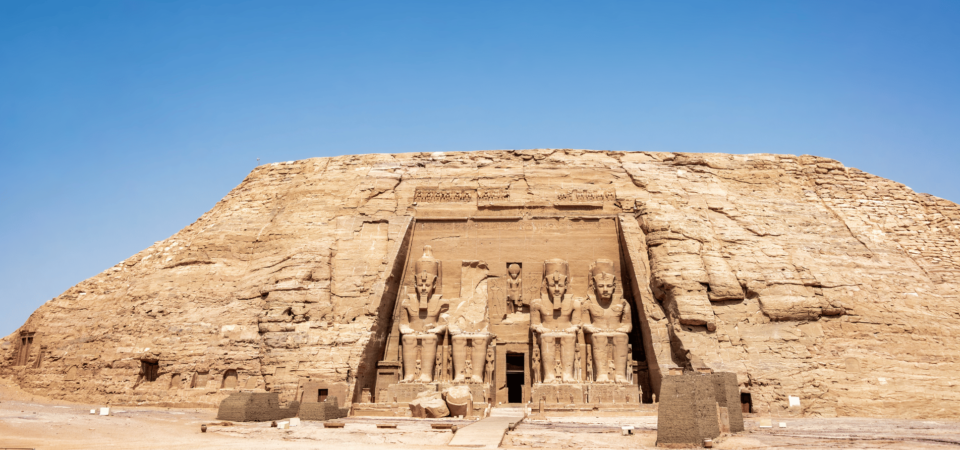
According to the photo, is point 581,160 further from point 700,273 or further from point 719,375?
point 719,375

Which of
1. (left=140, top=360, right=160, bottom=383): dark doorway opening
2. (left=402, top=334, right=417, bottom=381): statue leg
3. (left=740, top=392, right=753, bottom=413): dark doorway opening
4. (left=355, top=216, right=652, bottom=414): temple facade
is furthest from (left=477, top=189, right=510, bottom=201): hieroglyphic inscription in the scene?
(left=140, top=360, right=160, bottom=383): dark doorway opening

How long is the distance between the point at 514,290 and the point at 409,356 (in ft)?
10.4

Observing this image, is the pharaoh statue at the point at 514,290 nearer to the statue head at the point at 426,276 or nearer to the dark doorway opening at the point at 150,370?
the statue head at the point at 426,276

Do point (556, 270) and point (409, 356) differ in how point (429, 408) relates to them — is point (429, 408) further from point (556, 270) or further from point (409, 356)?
point (556, 270)

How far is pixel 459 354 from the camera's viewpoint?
55.7 ft

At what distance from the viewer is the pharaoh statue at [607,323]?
1691cm

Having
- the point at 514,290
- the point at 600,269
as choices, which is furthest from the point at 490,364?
the point at 600,269

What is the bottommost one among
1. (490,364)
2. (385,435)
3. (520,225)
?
(385,435)

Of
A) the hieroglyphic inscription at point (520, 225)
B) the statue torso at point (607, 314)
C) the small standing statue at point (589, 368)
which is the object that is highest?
the hieroglyphic inscription at point (520, 225)

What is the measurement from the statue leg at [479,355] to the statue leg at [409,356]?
134cm

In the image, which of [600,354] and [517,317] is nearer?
[600,354]

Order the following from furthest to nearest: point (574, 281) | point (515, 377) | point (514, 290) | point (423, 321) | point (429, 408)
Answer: point (515, 377)
point (574, 281)
point (514, 290)
point (423, 321)
point (429, 408)

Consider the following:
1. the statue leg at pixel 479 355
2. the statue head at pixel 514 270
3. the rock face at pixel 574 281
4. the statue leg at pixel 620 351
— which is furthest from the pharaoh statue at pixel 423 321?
the statue leg at pixel 620 351

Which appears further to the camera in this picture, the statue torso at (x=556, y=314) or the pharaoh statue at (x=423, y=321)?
the statue torso at (x=556, y=314)
